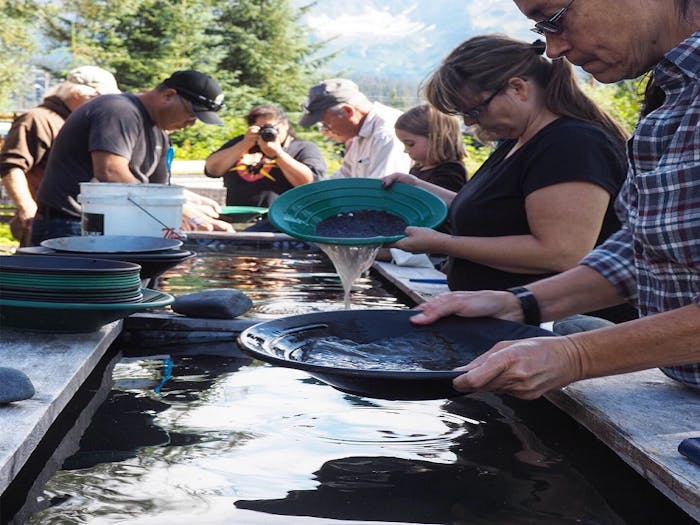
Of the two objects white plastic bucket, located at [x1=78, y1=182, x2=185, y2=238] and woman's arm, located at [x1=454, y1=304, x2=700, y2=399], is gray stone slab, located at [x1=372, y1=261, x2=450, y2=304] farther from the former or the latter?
woman's arm, located at [x1=454, y1=304, x2=700, y2=399]

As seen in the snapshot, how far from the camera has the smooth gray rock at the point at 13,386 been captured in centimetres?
163

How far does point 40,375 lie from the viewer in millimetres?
1925

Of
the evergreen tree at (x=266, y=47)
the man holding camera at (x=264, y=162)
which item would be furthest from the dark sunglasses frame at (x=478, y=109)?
the evergreen tree at (x=266, y=47)

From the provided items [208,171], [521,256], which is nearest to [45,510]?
[521,256]

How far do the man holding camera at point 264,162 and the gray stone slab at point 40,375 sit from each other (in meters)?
5.05

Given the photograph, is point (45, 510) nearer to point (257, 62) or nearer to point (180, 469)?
point (180, 469)

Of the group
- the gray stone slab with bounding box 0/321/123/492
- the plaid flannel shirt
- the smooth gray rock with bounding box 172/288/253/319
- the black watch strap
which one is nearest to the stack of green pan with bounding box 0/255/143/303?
the gray stone slab with bounding box 0/321/123/492

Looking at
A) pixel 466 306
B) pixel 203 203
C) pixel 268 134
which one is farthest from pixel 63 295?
pixel 268 134

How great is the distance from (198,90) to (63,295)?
9.94ft

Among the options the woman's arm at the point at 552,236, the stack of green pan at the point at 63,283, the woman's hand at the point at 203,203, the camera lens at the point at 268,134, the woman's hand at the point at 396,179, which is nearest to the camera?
the stack of green pan at the point at 63,283

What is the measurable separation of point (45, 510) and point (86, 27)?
2631cm

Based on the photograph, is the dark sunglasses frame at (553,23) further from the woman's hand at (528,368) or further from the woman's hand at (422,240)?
the woman's hand at (422,240)

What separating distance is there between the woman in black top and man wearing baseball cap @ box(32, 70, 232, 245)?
6.60 feet

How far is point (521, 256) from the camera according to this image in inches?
120
